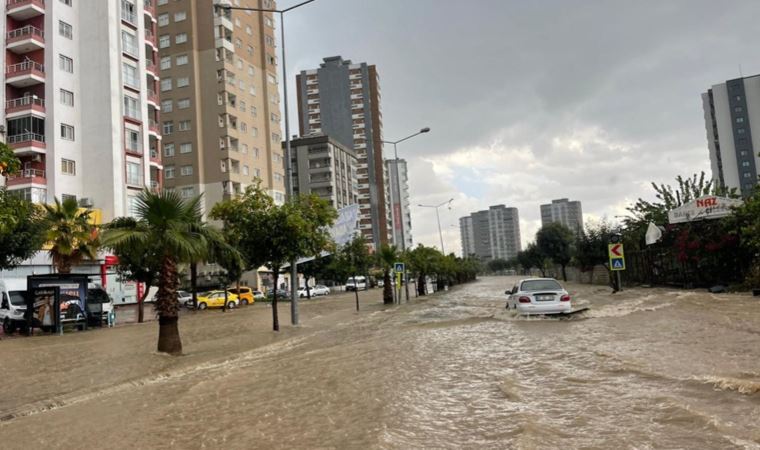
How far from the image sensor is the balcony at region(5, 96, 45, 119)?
42.6 m

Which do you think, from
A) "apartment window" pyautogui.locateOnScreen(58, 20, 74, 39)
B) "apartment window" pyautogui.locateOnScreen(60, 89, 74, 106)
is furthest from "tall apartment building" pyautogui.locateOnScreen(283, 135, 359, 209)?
"apartment window" pyautogui.locateOnScreen(60, 89, 74, 106)

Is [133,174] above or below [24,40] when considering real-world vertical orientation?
below

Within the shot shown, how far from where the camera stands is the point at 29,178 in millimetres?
41781

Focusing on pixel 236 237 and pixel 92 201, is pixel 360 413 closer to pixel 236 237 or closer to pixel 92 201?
pixel 236 237

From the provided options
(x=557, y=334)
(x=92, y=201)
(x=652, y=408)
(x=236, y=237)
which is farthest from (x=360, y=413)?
(x=92, y=201)

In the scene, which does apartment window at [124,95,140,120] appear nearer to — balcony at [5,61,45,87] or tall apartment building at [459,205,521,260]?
balcony at [5,61,45,87]

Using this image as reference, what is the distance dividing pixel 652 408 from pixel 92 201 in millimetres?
48050

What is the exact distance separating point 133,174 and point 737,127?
377 ft

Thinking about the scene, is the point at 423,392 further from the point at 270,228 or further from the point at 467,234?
the point at 467,234

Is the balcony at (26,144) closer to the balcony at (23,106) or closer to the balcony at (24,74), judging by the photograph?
the balcony at (23,106)

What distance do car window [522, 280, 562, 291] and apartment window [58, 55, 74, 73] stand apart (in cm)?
4325

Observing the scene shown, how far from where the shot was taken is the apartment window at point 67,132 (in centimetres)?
4503

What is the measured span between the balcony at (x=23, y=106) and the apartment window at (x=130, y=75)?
7.61m

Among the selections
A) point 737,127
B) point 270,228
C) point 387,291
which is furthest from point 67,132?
point 737,127
